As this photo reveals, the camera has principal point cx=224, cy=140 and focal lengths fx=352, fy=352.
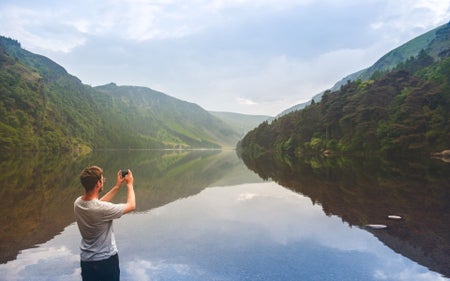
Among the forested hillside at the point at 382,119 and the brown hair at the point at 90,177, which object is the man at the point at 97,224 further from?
the forested hillside at the point at 382,119

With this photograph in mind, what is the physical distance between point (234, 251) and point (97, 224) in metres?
7.24

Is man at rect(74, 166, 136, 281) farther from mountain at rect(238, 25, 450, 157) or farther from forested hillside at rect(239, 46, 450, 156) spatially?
mountain at rect(238, 25, 450, 157)

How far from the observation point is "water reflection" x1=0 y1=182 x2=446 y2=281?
10812 mm

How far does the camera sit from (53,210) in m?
21.3

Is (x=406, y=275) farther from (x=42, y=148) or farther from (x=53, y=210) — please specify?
(x=42, y=148)

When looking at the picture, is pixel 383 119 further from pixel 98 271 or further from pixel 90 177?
pixel 90 177

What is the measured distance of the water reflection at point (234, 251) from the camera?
35.5 ft

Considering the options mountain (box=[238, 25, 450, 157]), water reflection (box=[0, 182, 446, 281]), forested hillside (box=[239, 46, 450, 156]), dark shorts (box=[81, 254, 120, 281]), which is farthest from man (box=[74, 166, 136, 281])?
mountain (box=[238, 25, 450, 157])

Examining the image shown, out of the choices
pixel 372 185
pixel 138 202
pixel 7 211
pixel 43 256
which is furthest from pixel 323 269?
pixel 372 185

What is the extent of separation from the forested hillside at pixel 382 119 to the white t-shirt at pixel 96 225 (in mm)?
88479

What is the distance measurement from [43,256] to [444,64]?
4727 inches

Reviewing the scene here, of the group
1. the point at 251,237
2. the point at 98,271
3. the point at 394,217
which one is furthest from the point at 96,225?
the point at 394,217

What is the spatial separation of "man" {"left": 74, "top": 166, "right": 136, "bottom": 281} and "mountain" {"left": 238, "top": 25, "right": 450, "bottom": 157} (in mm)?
88585

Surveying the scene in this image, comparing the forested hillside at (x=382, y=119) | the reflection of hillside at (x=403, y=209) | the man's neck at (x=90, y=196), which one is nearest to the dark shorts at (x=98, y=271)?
the man's neck at (x=90, y=196)
